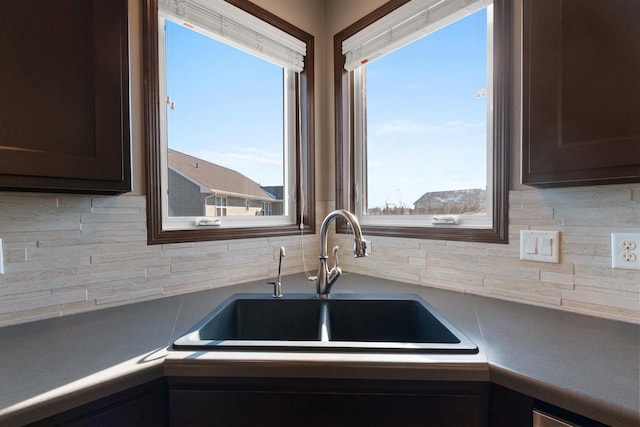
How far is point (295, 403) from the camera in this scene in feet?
2.31

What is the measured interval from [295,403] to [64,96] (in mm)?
978

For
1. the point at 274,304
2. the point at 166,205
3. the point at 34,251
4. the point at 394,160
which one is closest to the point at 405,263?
the point at 394,160

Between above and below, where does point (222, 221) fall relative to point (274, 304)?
above

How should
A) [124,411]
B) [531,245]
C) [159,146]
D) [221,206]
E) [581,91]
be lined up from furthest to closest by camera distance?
[221,206] < [159,146] < [531,245] < [581,91] < [124,411]

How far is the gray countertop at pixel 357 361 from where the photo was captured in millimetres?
546

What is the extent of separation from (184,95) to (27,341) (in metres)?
1.04

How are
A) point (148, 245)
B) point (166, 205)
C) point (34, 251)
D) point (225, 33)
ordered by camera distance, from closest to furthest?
point (34, 251)
point (148, 245)
point (166, 205)
point (225, 33)

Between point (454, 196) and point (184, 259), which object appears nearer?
point (184, 259)

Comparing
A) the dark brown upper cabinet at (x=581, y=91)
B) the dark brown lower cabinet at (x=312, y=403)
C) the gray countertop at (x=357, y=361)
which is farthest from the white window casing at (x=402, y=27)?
the dark brown lower cabinet at (x=312, y=403)

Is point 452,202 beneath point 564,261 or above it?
above

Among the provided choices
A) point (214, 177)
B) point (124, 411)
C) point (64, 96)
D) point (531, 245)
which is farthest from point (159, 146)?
point (531, 245)

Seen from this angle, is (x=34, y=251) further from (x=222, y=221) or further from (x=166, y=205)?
A: (x=222, y=221)

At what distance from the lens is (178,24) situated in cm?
131

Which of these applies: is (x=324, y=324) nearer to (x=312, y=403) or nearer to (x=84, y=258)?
(x=312, y=403)
